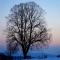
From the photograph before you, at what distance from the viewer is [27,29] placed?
2111 millimetres

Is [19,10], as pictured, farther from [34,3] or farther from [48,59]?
[48,59]

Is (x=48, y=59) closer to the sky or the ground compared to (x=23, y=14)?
closer to the ground

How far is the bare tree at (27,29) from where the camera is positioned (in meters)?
2.10

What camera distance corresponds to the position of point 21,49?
211 cm

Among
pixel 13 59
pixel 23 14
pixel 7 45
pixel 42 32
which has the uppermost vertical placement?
pixel 23 14

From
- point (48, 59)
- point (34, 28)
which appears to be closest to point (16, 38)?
point (34, 28)

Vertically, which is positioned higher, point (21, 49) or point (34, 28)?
point (34, 28)

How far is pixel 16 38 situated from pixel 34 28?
0.22 metres

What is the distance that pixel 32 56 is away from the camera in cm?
211

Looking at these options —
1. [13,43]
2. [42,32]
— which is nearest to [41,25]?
[42,32]

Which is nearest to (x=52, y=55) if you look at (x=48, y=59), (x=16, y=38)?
(x=48, y=59)

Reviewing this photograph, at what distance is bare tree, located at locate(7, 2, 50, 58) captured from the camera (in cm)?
210

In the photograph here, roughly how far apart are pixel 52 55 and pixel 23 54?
31 cm

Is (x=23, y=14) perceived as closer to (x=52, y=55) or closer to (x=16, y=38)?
(x=16, y=38)
